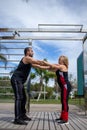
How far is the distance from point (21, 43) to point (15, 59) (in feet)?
1.97

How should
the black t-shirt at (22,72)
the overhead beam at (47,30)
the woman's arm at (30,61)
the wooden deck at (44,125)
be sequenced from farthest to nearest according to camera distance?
the overhead beam at (47,30) → the black t-shirt at (22,72) → the woman's arm at (30,61) → the wooden deck at (44,125)

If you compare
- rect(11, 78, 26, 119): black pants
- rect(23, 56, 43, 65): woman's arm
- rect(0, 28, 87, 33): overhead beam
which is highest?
rect(0, 28, 87, 33): overhead beam

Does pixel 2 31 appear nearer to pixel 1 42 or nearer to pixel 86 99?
pixel 1 42

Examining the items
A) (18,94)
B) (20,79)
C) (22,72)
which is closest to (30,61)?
(22,72)

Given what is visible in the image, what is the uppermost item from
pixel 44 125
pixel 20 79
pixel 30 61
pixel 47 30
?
pixel 47 30

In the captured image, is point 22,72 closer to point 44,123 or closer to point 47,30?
point 44,123

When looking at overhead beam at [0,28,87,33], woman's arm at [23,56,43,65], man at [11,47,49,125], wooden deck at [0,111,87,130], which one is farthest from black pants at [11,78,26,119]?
overhead beam at [0,28,87,33]

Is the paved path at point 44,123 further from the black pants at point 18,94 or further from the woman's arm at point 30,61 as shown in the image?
the woman's arm at point 30,61

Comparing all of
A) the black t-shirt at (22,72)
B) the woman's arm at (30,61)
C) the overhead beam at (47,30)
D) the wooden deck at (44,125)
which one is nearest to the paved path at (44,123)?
the wooden deck at (44,125)

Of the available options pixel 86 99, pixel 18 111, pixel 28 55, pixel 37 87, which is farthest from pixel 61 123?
pixel 37 87

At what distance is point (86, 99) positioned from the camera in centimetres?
1221

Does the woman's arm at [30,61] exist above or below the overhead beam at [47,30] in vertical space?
below

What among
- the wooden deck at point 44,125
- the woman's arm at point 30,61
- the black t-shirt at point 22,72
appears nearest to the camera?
→ the wooden deck at point 44,125

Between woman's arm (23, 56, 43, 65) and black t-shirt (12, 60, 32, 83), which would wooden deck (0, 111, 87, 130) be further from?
woman's arm (23, 56, 43, 65)
